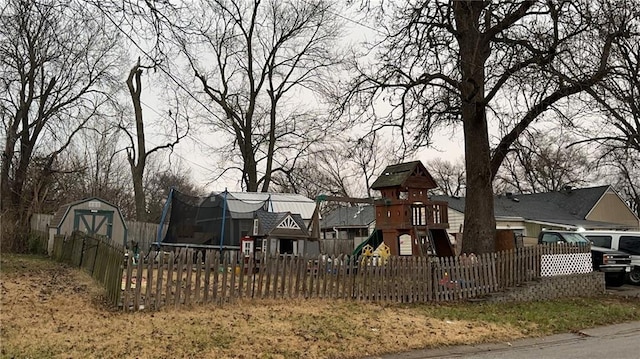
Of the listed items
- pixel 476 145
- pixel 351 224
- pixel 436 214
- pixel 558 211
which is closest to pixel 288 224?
pixel 436 214

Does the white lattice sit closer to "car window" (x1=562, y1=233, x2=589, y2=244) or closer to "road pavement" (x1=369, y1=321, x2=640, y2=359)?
"road pavement" (x1=369, y1=321, x2=640, y2=359)

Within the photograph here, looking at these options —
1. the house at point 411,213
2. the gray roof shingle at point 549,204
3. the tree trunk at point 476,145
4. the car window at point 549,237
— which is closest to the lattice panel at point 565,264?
the tree trunk at point 476,145

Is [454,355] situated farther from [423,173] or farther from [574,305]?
[423,173]

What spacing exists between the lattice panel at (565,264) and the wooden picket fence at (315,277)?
0.21 meters

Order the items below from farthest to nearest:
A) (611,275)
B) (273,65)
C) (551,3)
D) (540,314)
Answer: (273,65)
(611,275)
(551,3)
(540,314)

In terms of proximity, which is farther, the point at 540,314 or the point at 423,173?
the point at 423,173

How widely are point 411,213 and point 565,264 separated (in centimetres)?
453

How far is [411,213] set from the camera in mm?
15820

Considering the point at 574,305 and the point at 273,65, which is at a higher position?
the point at 273,65

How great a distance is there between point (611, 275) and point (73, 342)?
686 inches

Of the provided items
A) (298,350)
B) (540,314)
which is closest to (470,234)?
(540,314)

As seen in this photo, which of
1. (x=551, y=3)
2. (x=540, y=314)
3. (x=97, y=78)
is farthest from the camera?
(x=97, y=78)

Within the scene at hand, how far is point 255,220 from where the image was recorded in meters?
16.1

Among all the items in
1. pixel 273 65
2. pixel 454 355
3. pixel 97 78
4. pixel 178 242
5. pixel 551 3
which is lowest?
pixel 454 355
